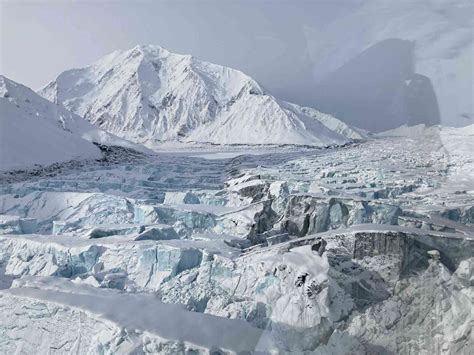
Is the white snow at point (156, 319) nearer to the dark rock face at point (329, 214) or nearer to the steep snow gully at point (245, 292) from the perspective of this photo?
the steep snow gully at point (245, 292)

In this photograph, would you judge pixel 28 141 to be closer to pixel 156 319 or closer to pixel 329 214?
pixel 329 214

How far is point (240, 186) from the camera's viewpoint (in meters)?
18.3

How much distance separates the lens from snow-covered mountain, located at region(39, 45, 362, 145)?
7262 cm

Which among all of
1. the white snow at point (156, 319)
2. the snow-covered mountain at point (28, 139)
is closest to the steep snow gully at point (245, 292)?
the white snow at point (156, 319)

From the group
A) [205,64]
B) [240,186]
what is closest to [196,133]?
[205,64]

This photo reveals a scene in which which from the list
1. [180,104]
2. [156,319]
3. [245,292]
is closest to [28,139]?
[245,292]

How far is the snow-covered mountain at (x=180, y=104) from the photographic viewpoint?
72625mm

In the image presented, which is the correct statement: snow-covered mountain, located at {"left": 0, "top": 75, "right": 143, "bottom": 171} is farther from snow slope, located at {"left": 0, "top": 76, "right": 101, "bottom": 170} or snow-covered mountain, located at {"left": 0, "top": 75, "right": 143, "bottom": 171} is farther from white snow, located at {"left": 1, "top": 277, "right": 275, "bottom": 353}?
white snow, located at {"left": 1, "top": 277, "right": 275, "bottom": 353}

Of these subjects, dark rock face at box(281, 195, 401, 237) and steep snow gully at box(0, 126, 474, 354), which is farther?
dark rock face at box(281, 195, 401, 237)

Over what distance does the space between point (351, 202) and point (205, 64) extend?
83199 millimetres

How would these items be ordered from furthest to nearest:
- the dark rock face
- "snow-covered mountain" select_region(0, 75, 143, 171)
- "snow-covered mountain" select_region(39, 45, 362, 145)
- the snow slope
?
"snow-covered mountain" select_region(39, 45, 362, 145) → "snow-covered mountain" select_region(0, 75, 143, 171) → the snow slope → the dark rock face

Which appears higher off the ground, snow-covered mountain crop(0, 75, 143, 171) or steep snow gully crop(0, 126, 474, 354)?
snow-covered mountain crop(0, 75, 143, 171)

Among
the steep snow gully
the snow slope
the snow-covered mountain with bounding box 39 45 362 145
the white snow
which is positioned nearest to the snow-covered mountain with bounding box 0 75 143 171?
the snow slope

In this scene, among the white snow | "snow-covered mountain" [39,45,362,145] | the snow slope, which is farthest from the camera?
→ "snow-covered mountain" [39,45,362,145]
